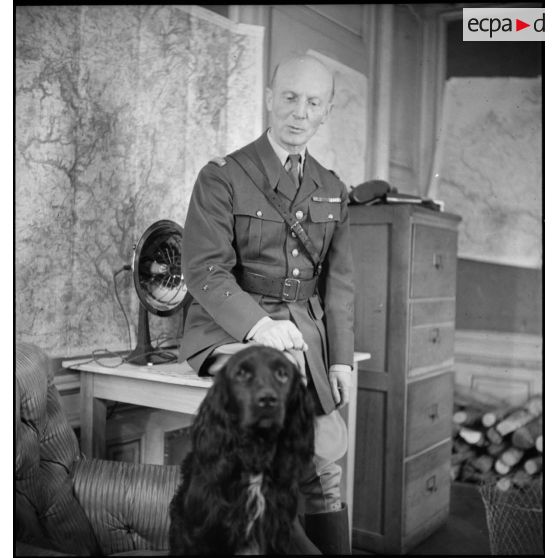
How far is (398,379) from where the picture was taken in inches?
105

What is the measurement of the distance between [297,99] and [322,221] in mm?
307

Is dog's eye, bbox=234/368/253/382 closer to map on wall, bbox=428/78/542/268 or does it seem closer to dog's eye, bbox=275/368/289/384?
dog's eye, bbox=275/368/289/384

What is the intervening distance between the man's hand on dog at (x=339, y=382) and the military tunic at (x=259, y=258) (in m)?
0.02

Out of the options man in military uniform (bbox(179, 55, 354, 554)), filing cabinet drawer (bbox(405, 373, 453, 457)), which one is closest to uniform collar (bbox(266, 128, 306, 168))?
man in military uniform (bbox(179, 55, 354, 554))

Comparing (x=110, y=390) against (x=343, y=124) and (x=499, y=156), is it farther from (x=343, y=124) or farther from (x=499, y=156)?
(x=499, y=156)

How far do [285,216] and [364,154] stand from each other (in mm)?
964

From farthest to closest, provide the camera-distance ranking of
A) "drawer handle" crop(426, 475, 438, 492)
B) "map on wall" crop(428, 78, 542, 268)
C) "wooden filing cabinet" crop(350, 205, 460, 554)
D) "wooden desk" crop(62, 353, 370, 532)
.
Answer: "drawer handle" crop(426, 475, 438, 492) < "wooden filing cabinet" crop(350, 205, 460, 554) < "map on wall" crop(428, 78, 542, 268) < "wooden desk" crop(62, 353, 370, 532)

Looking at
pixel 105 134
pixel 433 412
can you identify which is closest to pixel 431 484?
pixel 433 412

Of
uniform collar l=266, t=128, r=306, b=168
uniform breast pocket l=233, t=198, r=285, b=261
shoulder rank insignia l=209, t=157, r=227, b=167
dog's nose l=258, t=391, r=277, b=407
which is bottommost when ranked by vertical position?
dog's nose l=258, t=391, r=277, b=407

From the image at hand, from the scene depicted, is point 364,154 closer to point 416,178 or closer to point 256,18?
point 416,178

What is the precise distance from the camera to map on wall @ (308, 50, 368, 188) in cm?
189

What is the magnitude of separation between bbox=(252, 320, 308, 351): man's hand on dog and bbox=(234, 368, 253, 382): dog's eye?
190mm

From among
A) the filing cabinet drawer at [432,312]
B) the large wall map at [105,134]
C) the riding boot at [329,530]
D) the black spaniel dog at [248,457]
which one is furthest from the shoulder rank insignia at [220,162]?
the filing cabinet drawer at [432,312]

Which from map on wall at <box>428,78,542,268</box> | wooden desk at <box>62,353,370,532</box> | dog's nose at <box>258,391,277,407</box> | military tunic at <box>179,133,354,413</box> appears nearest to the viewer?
dog's nose at <box>258,391,277,407</box>
